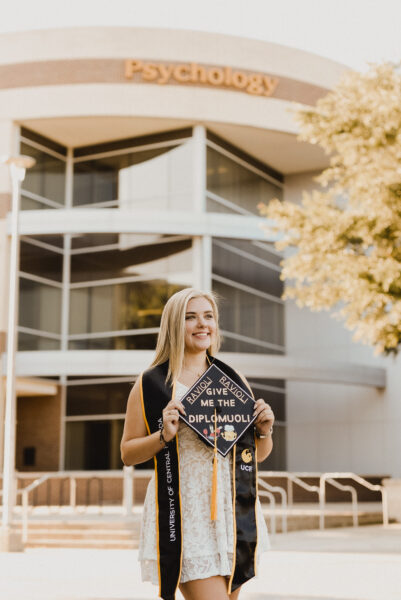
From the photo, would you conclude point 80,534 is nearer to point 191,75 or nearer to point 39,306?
point 39,306

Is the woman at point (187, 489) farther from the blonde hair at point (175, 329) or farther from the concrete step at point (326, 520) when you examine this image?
the concrete step at point (326, 520)

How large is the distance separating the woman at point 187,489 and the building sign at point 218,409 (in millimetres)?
56

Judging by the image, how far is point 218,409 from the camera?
373 cm

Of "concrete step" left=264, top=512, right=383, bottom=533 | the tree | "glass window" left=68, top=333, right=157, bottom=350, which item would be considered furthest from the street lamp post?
"glass window" left=68, top=333, right=157, bottom=350

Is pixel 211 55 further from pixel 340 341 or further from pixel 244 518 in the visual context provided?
pixel 244 518

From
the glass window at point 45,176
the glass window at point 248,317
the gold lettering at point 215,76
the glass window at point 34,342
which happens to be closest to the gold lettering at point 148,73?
the gold lettering at point 215,76

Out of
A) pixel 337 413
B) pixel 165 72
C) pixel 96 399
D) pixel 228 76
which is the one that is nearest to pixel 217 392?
pixel 96 399

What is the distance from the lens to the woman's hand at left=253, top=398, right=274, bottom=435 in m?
3.74

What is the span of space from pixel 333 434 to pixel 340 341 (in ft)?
9.34

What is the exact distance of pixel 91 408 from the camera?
84.5ft

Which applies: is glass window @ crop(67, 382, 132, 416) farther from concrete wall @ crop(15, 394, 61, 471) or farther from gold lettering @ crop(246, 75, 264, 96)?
gold lettering @ crop(246, 75, 264, 96)

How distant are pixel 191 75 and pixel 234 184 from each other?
3529 mm

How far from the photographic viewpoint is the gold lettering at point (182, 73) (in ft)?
85.0

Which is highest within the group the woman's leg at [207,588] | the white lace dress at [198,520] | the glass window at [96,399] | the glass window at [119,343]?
the glass window at [119,343]
